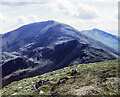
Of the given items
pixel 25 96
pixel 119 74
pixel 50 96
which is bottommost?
pixel 25 96

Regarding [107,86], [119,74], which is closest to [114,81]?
[107,86]

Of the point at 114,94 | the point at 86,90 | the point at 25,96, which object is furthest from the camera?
the point at 25,96

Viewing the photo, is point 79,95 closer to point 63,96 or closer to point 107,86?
point 63,96

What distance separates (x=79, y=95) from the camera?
69.0 feet

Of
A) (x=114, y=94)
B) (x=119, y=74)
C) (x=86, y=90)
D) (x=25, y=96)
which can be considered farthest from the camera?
(x=25, y=96)

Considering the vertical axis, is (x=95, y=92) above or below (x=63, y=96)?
above

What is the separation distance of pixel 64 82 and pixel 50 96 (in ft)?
21.5

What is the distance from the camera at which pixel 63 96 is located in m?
22.9

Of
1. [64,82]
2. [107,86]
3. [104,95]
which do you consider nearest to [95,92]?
[104,95]

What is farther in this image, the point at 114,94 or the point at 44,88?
the point at 44,88

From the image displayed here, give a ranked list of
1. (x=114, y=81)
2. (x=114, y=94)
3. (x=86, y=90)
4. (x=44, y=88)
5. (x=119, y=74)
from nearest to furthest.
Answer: (x=114, y=94), (x=86, y=90), (x=114, y=81), (x=119, y=74), (x=44, y=88)

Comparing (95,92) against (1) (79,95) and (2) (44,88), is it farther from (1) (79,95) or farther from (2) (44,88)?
(2) (44,88)

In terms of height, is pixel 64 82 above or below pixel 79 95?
below

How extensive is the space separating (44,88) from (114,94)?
16.8 m
